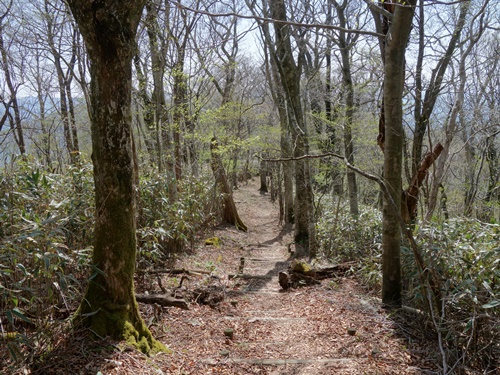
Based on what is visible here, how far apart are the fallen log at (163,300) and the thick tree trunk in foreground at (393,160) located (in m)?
2.67

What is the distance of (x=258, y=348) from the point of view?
378 cm

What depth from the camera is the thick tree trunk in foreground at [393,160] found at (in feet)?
14.1

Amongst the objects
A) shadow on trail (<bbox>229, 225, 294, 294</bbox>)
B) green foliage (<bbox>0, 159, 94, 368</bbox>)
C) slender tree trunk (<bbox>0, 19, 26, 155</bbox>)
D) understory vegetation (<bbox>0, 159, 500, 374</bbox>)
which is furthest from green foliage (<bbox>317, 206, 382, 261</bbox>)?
slender tree trunk (<bbox>0, 19, 26, 155</bbox>)

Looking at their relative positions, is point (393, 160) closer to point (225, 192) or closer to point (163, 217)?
point (163, 217)

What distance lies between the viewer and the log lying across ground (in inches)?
244

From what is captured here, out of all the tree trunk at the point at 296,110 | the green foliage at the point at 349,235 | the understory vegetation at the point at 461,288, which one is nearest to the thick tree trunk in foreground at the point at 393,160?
the understory vegetation at the point at 461,288

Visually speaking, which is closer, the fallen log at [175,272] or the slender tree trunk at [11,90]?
the fallen log at [175,272]

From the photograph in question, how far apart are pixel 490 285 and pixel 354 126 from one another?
8.47 metres

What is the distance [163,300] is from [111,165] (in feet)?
7.23

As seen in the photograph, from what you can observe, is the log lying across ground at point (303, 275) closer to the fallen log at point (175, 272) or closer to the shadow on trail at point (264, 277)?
the shadow on trail at point (264, 277)

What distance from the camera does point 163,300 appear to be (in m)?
4.44

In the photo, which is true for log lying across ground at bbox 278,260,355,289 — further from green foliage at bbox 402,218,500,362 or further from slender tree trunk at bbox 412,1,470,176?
slender tree trunk at bbox 412,1,470,176

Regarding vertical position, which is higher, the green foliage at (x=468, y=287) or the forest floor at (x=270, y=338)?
the green foliage at (x=468, y=287)

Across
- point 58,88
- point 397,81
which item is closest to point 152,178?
point 397,81
